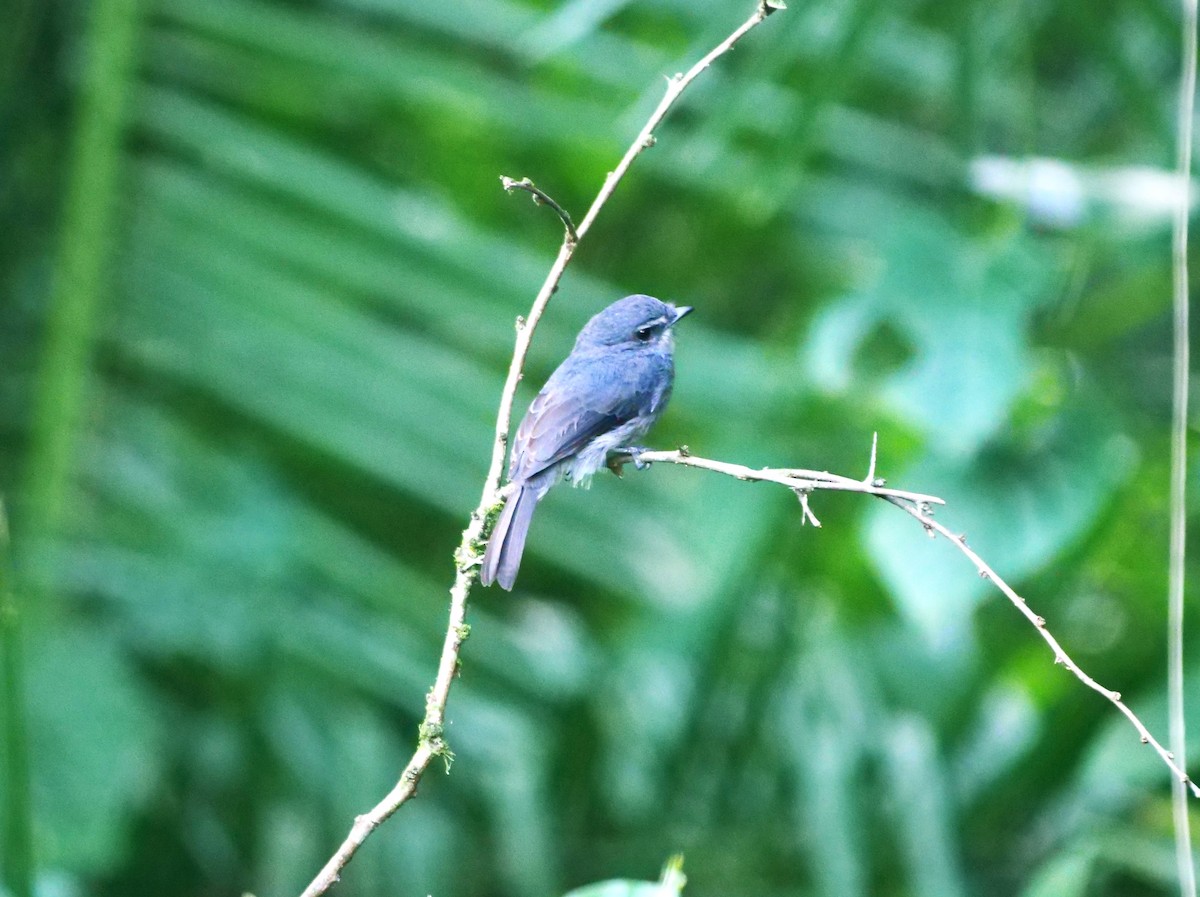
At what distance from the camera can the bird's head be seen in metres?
2.76

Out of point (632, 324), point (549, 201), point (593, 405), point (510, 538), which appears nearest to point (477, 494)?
→ point (632, 324)

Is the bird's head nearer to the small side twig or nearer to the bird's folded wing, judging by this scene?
the bird's folded wing

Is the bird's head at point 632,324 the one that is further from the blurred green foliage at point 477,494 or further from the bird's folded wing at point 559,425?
the blurred green foliage at point 477,494

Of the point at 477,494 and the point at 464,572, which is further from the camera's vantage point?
the point at 477,494

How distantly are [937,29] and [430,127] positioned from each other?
1685 millimetres

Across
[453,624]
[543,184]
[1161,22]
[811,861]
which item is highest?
[543,184]

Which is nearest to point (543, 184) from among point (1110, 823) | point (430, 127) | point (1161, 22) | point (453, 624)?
point (430, 127)

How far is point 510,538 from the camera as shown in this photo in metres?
2.18

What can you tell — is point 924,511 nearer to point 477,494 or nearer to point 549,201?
point 549,201

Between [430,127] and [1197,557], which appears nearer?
[1197,557]

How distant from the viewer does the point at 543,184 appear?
4824 mm

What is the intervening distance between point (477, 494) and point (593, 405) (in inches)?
43.1

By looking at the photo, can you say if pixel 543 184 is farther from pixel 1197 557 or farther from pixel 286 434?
pixel 1197 557

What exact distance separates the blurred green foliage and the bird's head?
49cm
